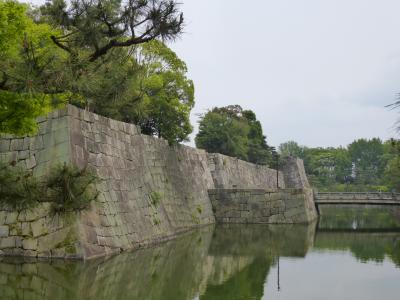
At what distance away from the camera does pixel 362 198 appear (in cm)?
2652

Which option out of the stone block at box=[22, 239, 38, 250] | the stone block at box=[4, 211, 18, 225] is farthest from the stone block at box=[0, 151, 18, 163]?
the stone block at box=[22, 239, 38, 250]

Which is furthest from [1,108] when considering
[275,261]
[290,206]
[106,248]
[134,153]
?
[290,206]

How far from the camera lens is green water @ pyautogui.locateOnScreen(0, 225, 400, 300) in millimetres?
7191

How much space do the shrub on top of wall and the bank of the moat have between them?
332 millimetres

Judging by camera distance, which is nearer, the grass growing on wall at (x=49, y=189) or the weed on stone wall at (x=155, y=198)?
the grass growing on wall at (x=49, y=189)

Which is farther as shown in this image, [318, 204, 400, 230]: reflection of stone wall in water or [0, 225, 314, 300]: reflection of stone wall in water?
[318, 204, 400, 230]: reflection of stone wall in water

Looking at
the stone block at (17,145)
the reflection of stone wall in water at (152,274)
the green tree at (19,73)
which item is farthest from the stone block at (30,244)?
the green tree at (19,73)

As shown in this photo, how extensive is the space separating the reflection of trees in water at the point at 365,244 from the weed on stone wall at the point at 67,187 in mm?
8429

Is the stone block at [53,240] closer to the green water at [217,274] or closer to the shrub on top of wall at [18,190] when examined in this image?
the green water at [217,274]

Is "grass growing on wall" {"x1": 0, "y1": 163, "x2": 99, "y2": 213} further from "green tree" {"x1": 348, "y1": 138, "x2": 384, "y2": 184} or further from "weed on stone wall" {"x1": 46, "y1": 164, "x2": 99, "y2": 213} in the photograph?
"green tree" {"x1": 348, "y1": 138, "x2": 384, "y2": 184}

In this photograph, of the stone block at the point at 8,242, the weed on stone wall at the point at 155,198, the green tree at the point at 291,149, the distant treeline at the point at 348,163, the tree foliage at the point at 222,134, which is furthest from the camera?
the green tree at the point at 291,149

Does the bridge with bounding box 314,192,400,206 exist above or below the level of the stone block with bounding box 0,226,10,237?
above

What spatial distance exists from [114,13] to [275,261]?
664 cm

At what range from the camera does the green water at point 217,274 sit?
7.19 meters
